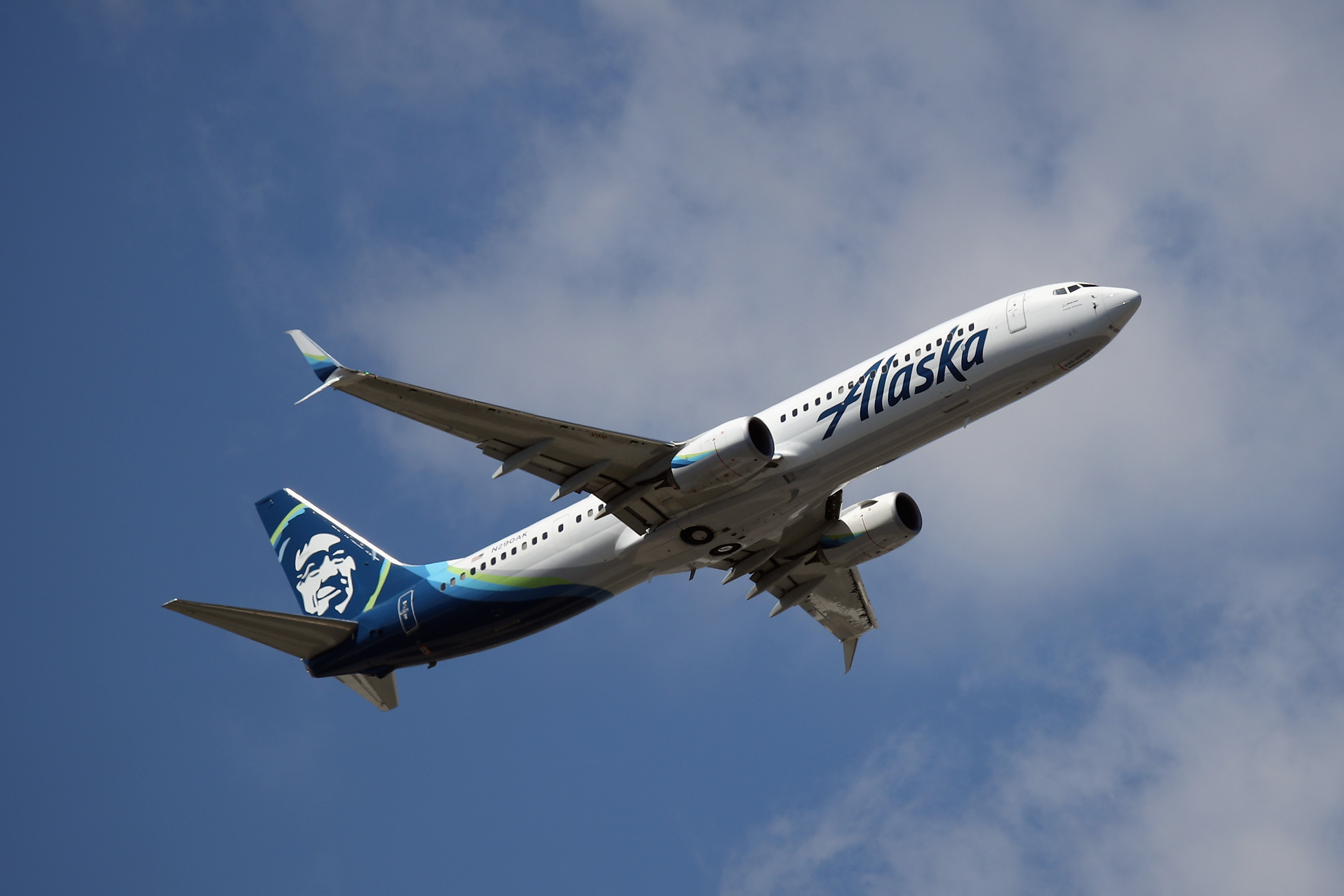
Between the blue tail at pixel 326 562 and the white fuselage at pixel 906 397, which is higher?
the blue tail at pixel 326 562

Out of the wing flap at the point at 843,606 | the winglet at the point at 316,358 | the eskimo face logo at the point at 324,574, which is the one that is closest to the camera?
the winglet at the point at 316,358

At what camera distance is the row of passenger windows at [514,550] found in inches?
1503

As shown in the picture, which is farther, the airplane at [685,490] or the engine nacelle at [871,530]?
the engine nacelle at [871,530]

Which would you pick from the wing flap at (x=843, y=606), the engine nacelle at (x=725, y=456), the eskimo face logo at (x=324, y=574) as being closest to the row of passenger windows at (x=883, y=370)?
the engine nacelle at (x=725, y=456)

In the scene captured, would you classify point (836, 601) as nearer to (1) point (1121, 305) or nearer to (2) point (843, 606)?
(2) point (843, 606)

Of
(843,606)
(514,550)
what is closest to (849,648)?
(843,606)

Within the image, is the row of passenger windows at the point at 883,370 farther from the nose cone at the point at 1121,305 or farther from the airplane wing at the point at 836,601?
the airplane wing at the point at 836,601

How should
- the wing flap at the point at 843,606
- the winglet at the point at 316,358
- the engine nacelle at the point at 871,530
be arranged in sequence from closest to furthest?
the winglet at the point at 316,358 → the engine nacelle at the point at 871,530 → the wing flap at the point at 843,606

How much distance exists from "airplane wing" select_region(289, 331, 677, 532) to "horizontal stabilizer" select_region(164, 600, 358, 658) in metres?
9.26

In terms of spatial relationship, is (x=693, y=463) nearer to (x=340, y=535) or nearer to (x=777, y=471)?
(x=777, y=471)

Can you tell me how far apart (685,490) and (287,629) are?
13.7m

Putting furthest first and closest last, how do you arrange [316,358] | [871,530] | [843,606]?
[843,606], [871,530], [316,358]

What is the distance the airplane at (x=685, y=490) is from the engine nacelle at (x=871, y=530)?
60 millimetres

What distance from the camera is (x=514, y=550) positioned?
3875 cm
